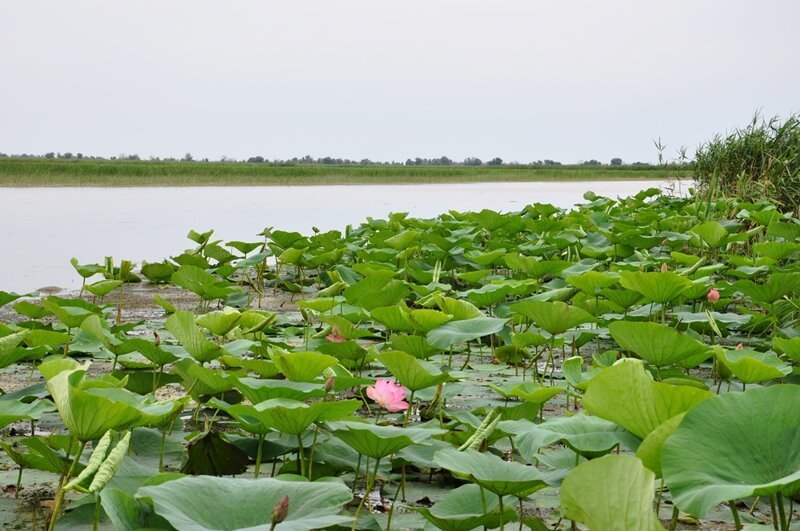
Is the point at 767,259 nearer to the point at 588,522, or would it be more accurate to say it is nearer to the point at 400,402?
the point at 400,402

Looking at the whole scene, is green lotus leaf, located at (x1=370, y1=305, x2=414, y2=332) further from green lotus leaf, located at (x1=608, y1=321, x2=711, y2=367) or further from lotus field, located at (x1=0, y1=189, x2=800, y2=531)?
green lotus leaf, located at (x1=608, y1=321, x2=711, y2=367)

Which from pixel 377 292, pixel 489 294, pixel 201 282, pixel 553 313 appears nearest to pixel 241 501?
pixel 553 313

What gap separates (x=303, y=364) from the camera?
5.99ft

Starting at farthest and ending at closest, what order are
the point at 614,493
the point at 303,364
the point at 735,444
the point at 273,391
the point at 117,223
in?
the point at 117,223 → the point at 303,364 → the point at 273,391 → the point at 735,444 → the point at 614,493

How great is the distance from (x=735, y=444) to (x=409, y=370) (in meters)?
0.86

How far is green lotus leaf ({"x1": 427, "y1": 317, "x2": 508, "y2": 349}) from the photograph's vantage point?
7.47 ft

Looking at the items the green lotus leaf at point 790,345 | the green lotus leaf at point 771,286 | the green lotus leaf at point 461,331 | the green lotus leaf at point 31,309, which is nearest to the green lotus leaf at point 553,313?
the green lotus leaf at point 461,331

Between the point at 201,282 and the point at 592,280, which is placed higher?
the point at 592,280

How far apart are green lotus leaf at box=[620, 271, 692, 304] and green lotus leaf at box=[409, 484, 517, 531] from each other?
1421 mm

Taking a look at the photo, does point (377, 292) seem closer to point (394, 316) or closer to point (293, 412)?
point (394, 316)

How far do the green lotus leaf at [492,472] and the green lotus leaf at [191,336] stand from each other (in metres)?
0.87

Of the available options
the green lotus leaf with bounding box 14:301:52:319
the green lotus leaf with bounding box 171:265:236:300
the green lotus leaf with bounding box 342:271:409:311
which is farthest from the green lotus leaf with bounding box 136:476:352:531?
the green lotus leaf with bounding box 171:265:236:300

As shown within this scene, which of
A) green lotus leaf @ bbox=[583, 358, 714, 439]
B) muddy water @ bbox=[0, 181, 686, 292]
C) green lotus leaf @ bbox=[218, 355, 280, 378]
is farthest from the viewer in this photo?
muddy water @ bbox=[0, 181, 686, 292]

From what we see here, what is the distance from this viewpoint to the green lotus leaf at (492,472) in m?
1.35
